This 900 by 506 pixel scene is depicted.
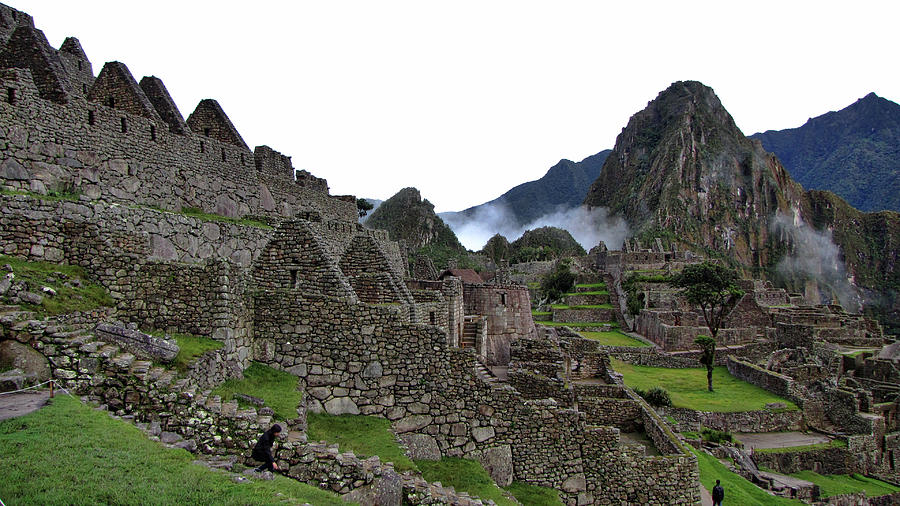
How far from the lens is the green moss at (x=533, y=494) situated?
30.0 feet

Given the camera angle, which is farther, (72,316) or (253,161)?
(253,161)

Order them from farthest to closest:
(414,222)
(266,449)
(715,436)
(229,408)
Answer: (414,222), (715,436), (229,408), (266,449)

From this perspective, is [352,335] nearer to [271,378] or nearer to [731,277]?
[271,378]

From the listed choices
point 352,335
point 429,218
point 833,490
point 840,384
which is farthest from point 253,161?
point 429,218

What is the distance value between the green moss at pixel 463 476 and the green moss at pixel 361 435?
79 centimetres

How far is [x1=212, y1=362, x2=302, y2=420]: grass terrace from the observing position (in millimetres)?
7262

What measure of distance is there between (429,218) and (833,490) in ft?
346

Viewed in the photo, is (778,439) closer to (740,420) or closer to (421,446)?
(740,420)

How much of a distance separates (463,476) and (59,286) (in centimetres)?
643

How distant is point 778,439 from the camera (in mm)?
25094

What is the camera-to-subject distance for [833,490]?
839 inches

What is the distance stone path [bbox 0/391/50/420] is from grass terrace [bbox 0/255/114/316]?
124 cm

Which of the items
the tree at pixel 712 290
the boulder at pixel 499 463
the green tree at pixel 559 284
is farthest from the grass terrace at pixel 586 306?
the boulder at pixel 499 463

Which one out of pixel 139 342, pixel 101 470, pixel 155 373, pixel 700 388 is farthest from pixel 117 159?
pixel 700 388
